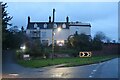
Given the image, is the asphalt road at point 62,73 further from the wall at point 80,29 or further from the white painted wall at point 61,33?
the wall at point 80,29

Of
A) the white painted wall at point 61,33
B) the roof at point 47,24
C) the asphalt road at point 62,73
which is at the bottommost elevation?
the asphalt road at point 62,73

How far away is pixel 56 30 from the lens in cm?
11112

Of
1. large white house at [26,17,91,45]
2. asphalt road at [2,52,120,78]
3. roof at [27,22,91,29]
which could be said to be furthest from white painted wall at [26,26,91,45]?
asphalt road at [2,52,120,78]

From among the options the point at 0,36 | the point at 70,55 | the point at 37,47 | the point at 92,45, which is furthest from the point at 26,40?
the point at 0,36

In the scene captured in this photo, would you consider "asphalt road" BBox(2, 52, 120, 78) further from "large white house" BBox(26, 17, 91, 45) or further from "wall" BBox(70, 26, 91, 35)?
"wall" BBox(70, 26, 91, 35)

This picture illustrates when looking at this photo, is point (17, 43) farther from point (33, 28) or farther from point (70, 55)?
point (33, 28)

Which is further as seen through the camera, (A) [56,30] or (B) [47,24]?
(B) [47,24]

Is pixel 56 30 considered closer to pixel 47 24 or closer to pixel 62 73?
pixel 47 24

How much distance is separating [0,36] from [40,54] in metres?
26.9

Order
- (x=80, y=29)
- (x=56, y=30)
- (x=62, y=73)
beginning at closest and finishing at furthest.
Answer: (x=62, y=73), (x=56, y=30), (x=80, y=29)

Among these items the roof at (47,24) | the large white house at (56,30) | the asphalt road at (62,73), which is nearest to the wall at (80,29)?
the large white house at (56,30)

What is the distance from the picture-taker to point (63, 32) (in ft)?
366

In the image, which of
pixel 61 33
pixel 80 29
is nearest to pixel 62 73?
pixel 61 33

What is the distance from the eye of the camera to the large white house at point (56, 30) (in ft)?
360
